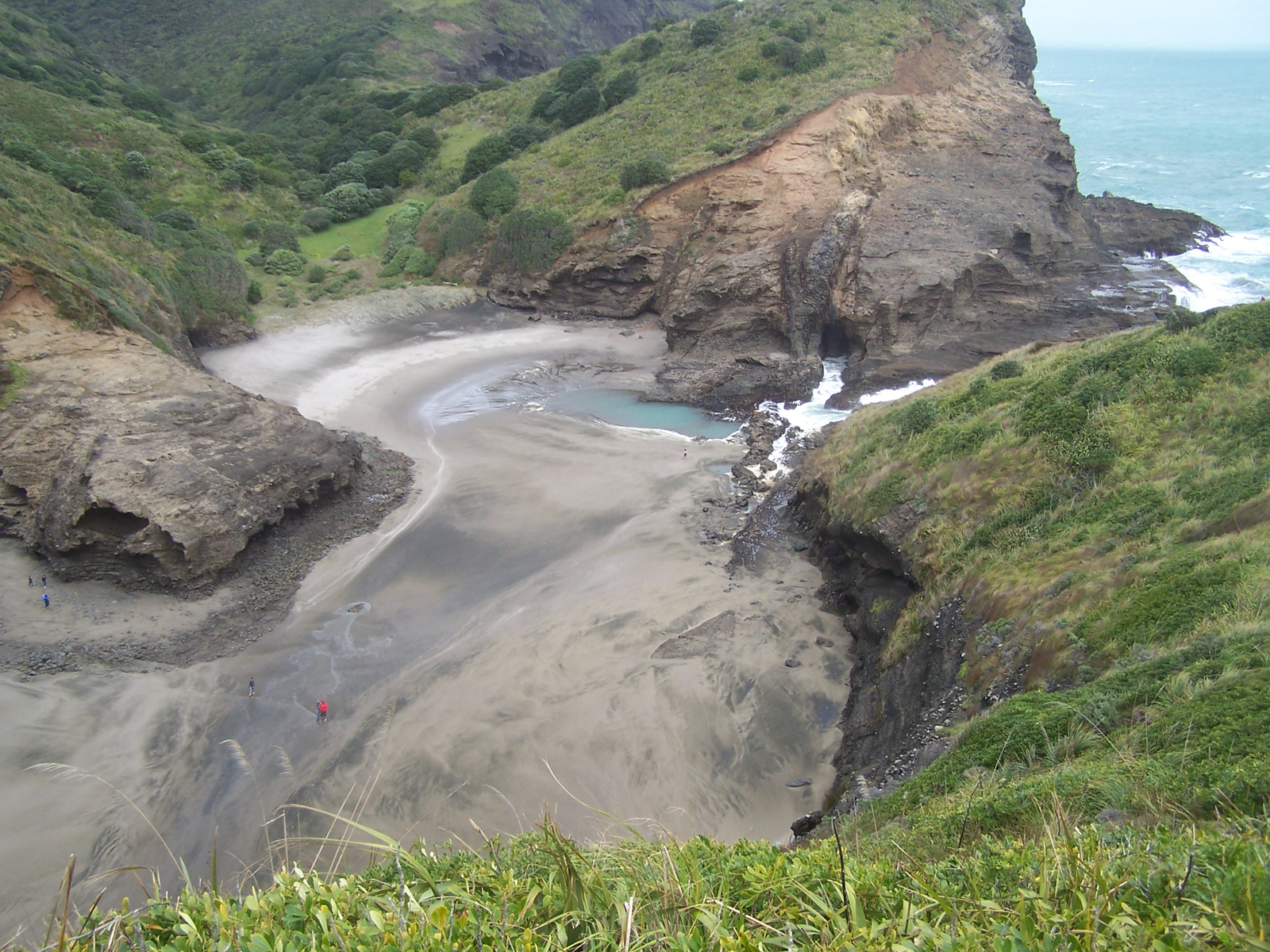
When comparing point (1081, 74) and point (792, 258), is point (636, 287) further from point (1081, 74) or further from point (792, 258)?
point (1081, 74)

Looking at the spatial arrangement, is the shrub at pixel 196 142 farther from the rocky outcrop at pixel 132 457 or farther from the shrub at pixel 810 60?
the shrub at pixel 810 60

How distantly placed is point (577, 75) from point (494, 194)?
14.4 meters

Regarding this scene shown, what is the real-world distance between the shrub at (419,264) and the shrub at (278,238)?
6.28 metres

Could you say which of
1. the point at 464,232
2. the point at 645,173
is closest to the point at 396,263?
the point at 464,232

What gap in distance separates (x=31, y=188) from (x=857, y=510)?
31.1 metres

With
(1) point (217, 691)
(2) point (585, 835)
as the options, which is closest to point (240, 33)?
(1) point (217, 691)

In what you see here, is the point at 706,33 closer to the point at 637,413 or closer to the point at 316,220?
the point at 316,220

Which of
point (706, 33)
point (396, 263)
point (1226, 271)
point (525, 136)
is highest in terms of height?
point (706, 33)

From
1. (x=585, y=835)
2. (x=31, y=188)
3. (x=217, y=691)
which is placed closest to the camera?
(x=585, y=835)

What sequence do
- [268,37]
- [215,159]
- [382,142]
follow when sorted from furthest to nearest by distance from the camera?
[268,37] < [382,142] < [215,159]

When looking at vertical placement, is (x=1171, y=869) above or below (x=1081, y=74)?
below

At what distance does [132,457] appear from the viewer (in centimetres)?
1828

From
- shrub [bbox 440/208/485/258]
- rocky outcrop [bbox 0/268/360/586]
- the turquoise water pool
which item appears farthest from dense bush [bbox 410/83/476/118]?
rocky outcrop [bbox 0/268/360/586]

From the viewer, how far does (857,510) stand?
650 inches
